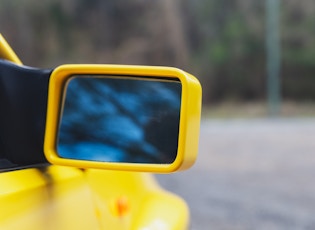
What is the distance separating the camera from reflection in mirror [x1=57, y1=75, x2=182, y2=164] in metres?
1.62

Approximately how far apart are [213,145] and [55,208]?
13.5 metres

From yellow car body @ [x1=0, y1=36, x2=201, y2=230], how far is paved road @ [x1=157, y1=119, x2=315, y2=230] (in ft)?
13.0

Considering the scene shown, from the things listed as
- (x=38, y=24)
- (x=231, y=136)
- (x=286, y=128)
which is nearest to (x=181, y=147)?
(x=231, y=136)

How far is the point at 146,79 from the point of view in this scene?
1604mm

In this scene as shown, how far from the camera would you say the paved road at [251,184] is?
6.76 m

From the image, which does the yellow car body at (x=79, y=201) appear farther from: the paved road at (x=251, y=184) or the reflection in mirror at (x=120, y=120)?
the paved road at (x=251, y=184)

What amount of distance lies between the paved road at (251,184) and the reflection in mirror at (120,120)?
14.7 ft

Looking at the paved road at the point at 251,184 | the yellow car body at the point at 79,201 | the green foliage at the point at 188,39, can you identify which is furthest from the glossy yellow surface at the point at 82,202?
the green foliage at the point at 188,39

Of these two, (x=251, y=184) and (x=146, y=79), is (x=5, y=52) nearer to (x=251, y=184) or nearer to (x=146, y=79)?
(x=146, y=79)

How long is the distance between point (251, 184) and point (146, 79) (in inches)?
307

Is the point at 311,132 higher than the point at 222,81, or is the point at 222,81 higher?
the point at 311,132

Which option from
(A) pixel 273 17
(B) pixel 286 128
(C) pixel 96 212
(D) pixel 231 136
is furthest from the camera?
(A) pixel 273 17

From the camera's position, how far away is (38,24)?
3484 centimetres

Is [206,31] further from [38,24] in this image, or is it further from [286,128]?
[286,128]
